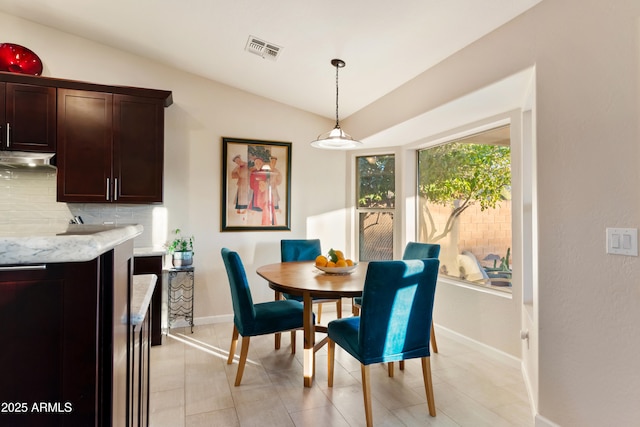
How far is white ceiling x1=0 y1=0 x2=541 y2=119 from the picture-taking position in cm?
230

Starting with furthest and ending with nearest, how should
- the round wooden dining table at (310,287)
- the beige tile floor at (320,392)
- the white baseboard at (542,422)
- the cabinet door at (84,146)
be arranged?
the cabinet door at (84,146) < the round wooden dining table at (310,287) < the beige tile floor at (320,392) < the white baseboard at (542,422)

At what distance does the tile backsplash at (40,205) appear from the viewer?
3.24m

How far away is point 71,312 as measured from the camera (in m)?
0.73

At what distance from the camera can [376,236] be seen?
451cm

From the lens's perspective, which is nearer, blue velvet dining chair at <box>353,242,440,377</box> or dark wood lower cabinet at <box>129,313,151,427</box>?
dark wood lower cabinet at <box>129,313,151,427</box>

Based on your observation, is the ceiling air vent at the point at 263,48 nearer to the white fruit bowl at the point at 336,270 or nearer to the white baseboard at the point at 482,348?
the white fruit bowl at the point at 336,270

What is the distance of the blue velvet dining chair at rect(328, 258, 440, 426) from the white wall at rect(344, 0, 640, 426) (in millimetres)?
618

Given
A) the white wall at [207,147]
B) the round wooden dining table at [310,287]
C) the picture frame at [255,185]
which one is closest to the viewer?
the round wooden dining table at [310,287]

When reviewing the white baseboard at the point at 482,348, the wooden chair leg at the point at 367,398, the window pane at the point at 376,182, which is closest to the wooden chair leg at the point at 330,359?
the wooden chair leg at the point at 367,398

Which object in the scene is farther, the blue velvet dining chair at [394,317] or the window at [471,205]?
the window at [471,205]

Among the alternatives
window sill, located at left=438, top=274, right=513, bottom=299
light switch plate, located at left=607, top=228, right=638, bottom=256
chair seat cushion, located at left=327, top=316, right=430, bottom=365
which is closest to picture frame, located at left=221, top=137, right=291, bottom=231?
window sill, located at left=438, top=274, right=513, bottom=299

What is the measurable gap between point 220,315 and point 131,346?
3068 millimetres

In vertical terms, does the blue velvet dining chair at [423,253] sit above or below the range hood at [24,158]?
below

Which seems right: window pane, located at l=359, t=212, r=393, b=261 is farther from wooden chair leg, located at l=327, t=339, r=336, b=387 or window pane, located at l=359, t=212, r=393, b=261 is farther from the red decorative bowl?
the red decorative bowl
